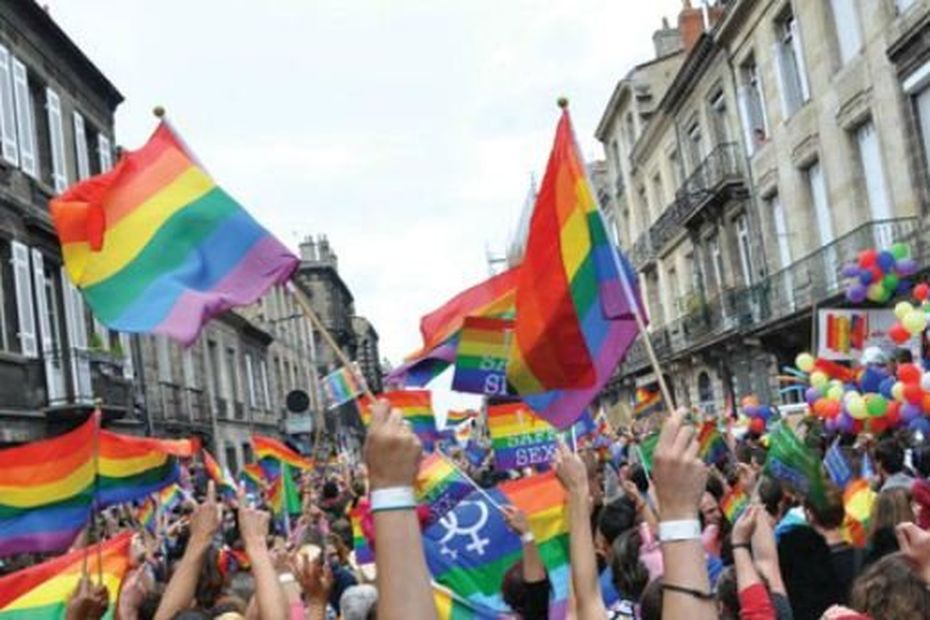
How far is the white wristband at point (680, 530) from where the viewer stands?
2262 millimetres

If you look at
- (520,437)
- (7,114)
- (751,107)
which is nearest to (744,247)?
(751,107)

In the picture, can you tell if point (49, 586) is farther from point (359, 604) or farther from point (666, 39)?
point (666, 39)

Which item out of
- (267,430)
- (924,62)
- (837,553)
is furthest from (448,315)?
(267,430)

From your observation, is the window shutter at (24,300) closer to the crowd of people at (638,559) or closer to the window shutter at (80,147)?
the window shutter at (80,147)

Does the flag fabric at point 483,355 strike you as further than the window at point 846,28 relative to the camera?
No

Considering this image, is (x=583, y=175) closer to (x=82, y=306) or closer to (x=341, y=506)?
(x=341, y=506)

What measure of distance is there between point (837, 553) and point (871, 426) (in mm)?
4360

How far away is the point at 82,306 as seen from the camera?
21.4 metres

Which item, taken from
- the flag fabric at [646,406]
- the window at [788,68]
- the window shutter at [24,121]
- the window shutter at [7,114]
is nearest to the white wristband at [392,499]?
the flag fabric at [646,406]

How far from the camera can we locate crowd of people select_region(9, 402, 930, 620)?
2262 millimetres

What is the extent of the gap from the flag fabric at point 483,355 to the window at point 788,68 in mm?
15612

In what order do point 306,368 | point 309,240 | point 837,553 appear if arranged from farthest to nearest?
point 309,240, point 306,368, point 837,553

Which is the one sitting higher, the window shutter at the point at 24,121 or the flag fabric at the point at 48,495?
the window shutter at the point at 24,121

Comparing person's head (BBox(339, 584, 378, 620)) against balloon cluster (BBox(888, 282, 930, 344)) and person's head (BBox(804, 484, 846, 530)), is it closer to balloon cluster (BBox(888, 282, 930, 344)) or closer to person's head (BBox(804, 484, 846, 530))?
person's head (BBox(804, 484, 846, 530))
